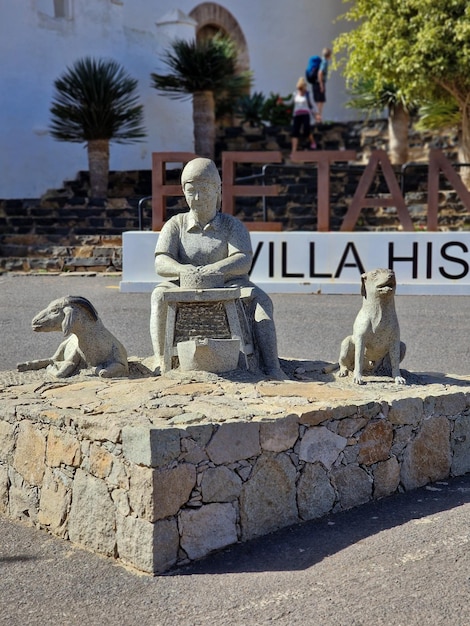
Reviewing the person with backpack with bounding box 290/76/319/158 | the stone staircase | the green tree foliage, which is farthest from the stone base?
the person with backpack with bounding box 290/76/319/158

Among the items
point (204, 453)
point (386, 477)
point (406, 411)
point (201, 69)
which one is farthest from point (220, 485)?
point (201, 69)

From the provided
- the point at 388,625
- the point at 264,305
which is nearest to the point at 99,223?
the point at 264,305

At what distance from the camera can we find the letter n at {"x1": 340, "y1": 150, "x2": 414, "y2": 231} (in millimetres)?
11898

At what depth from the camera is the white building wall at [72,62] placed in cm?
1750

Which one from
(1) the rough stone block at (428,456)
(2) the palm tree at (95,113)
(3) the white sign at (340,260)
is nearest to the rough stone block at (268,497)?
(1) the rough stone block at (428,456)

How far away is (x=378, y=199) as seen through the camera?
12016 mm

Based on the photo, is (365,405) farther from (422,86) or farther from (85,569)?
(422,86)

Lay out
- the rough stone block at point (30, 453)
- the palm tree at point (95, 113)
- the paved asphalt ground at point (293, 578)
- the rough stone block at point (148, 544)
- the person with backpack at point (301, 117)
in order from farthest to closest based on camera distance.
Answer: the person with backpack at point (301, 117), the palm tree at point (95, 113), the rough stone block at point (30, 453), the rough stone block at point (148, 544), the paved asphalt ground at point (293, 578)

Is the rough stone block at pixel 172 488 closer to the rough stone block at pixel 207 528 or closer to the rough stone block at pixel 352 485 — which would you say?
the rough stone block at pixel 207 528

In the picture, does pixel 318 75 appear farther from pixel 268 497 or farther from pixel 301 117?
pixel 268 497

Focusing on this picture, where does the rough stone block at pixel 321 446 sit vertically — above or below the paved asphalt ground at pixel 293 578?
above

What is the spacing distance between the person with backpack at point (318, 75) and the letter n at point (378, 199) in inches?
338

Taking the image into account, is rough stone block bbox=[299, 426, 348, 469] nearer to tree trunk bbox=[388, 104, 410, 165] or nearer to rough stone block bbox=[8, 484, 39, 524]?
rough stone block bbox=[8, 484, 39, 524]

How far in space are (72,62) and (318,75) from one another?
17.8 ft
